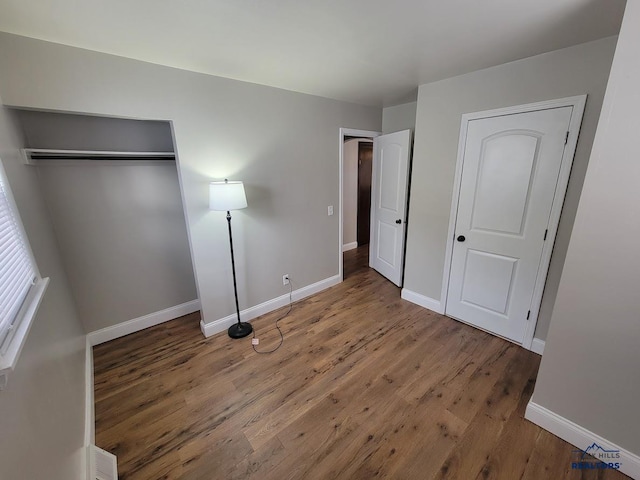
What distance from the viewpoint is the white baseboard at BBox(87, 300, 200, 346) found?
2.50 m

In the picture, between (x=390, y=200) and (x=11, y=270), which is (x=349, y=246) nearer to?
(x=390, y=200)

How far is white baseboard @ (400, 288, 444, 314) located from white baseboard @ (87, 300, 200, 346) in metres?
2.50

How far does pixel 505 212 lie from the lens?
2.24 m

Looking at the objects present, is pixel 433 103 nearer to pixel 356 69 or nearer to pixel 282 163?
pixel 356 69

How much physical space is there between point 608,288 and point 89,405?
3229mm

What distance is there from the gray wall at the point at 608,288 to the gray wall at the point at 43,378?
243cm

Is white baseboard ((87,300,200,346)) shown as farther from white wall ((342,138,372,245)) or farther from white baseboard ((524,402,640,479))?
white baseboard ((524,402,640,479))

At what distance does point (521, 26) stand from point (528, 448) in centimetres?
249

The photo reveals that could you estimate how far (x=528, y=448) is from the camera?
1.53m

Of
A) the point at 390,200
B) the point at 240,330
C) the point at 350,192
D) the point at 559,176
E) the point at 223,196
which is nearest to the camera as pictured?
the point at 559,176

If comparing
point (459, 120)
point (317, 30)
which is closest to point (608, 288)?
point (459, 120)

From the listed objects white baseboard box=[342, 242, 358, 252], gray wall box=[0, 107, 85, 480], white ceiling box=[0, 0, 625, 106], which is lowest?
white baseboard box=[342, 242, 358, 252]

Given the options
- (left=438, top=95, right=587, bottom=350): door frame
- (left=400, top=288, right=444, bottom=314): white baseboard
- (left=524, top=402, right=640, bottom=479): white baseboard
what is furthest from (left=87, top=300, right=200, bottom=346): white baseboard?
(left=524, top=402, right=640, bottom=479): white baseboard

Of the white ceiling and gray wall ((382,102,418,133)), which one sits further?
gray wall ((382,102,418,133))
